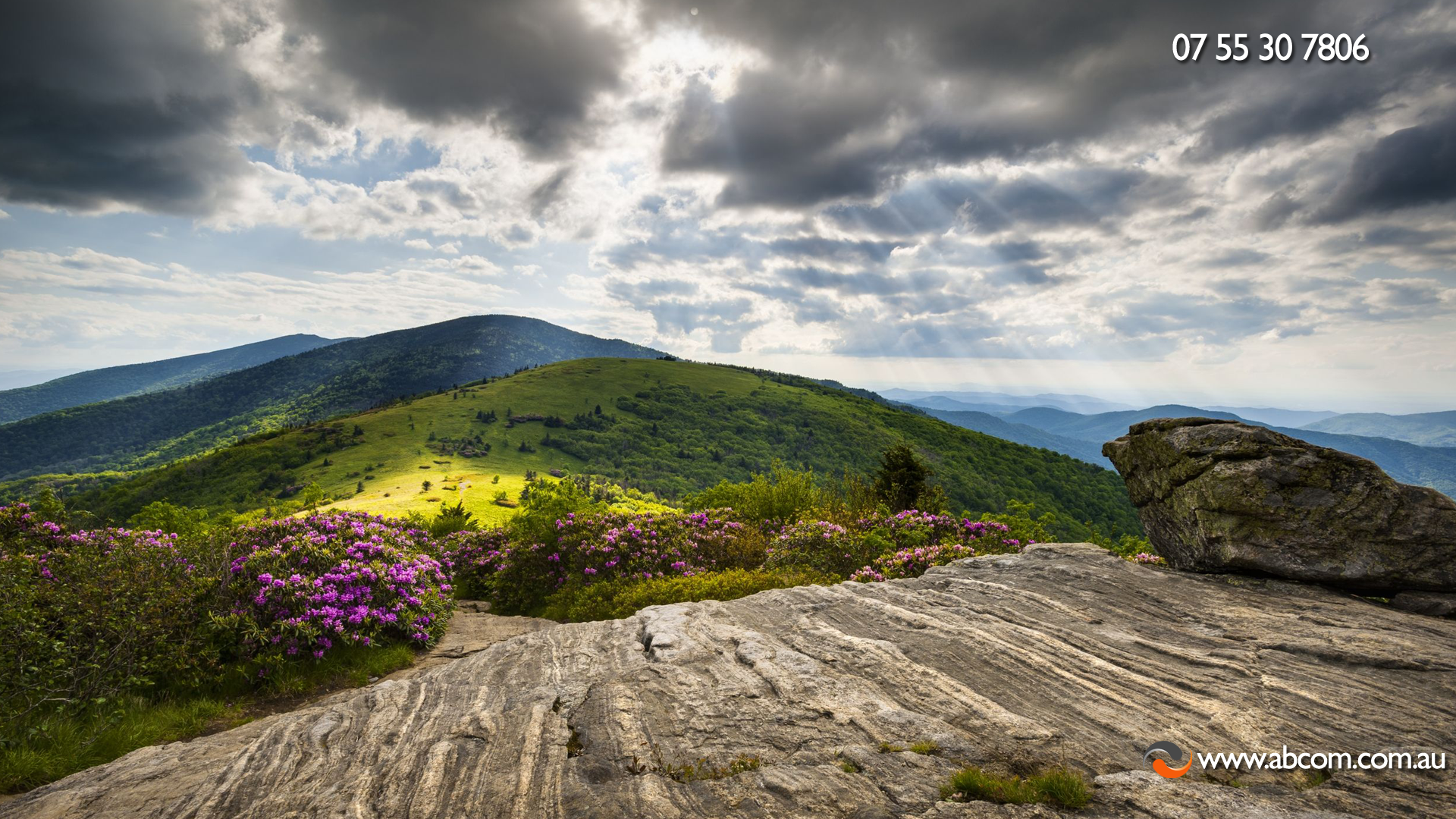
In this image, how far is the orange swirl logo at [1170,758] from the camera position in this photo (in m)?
4.68

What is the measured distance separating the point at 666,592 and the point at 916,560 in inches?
226

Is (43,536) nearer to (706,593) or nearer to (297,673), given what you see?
(297,673)

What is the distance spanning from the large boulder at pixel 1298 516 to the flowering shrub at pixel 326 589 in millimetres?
13653

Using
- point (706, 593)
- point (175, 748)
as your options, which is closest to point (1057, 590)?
point (706, 593)

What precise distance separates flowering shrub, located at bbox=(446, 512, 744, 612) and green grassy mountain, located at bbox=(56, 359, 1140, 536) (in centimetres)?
4120

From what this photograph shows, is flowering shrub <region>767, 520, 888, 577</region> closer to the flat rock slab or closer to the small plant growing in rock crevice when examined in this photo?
the flat rock slab

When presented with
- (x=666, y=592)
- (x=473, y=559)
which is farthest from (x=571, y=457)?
(x=666, y=592)

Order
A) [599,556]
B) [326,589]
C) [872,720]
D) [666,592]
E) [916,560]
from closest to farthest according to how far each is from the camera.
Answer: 1. [872,720]
2. [326,589]
3. [666,592]
4. [916,560]
5. [599,556]

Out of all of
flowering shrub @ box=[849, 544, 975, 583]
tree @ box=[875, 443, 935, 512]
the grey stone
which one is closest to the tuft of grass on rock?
the grey stone

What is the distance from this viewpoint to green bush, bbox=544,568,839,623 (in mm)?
12094

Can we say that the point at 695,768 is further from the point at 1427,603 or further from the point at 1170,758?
the point at 1427,603

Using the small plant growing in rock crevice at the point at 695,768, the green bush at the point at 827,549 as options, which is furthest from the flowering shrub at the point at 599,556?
the small plant growing in rock crevice at the point at 695,768

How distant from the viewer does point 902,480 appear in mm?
19656

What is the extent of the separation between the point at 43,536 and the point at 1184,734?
17.1 metres
